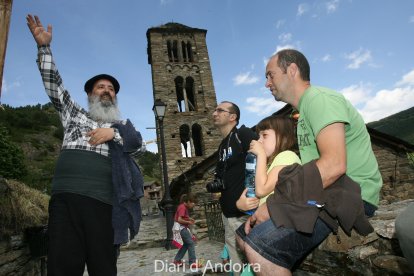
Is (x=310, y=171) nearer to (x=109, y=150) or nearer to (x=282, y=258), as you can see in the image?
(x=282, y=258)

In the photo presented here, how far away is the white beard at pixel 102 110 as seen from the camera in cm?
290

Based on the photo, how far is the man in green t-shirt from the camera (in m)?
1.45

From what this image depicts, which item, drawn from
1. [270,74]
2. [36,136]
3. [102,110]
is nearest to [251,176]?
[270,74]

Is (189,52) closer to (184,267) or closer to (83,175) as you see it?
(184,267)

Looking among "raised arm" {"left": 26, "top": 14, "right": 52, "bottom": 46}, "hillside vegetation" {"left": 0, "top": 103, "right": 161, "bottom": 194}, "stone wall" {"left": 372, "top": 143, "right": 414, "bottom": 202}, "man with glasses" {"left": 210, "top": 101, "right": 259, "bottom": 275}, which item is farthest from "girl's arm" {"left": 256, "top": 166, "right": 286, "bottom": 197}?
"hillside vegetation" {"left": 0, "top": 103, "right": 161, "bottom": 194}

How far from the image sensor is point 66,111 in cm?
273

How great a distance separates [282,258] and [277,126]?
0.95 meters

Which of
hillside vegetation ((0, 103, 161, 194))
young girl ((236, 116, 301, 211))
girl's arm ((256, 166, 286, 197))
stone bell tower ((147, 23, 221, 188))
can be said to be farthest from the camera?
hillside vegetation ((0, 103, 161, 194))

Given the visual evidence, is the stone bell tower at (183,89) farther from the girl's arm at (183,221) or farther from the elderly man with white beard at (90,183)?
the elderly man with white beard at (90,183)

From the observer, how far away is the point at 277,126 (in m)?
2.06

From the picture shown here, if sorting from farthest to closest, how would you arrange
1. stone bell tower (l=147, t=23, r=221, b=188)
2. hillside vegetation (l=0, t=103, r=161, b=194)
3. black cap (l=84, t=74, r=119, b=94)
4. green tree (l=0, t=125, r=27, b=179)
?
hillside vegetation (l=0, t=103, r=161, b=194)
green tree (l=0, t=125, r=27, b=179)
stone bell tower (l=147, t=23, r=221, b=188)
black cap (l=84, t=74, r=119, b=94)

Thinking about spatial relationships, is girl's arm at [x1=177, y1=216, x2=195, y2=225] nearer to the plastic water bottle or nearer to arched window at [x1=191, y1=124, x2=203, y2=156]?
the plastic water bottle

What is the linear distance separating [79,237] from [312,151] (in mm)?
1975

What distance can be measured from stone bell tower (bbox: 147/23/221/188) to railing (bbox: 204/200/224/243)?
8672 millimetres
